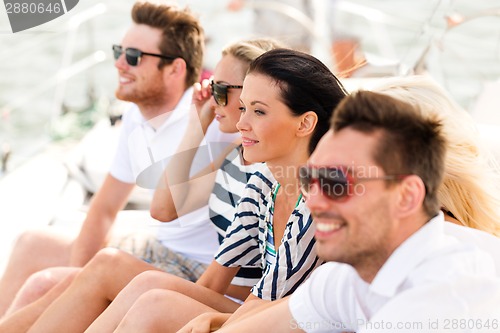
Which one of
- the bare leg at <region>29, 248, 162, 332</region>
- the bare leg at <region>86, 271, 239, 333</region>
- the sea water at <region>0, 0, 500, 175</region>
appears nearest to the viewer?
the bare leg at <region>86, 271, 239, 333</region>

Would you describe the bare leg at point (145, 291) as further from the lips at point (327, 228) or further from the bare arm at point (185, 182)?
the lips at point (327, 228)

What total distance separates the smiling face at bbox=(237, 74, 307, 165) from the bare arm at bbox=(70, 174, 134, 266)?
112 cm

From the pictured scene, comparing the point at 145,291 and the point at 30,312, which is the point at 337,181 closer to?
the point at 145,291

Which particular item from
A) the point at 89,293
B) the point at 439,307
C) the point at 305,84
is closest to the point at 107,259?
the point at 89,293

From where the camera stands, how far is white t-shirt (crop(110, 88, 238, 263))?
279cm

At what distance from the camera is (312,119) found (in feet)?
6.88

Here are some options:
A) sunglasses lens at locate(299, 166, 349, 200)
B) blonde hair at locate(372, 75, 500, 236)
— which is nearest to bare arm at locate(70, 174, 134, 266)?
blonde hair at locate(372, 75, 500, 236)

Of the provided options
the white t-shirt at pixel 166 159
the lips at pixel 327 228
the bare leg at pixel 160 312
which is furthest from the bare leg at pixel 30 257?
the lips at pixel 327 228

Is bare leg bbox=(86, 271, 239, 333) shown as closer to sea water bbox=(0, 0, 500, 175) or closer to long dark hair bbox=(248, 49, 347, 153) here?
long dark hair bbox=(248, 49, 347, 153)

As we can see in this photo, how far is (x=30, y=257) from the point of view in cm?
307

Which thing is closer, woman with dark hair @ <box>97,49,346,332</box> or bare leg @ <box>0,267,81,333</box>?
woman with dark hair @ <box>97,49,346,332</box>

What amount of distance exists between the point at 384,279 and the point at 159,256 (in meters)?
1.47

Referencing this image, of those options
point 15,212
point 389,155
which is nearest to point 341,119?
point 389,155

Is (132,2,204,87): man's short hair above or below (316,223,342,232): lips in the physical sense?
below
